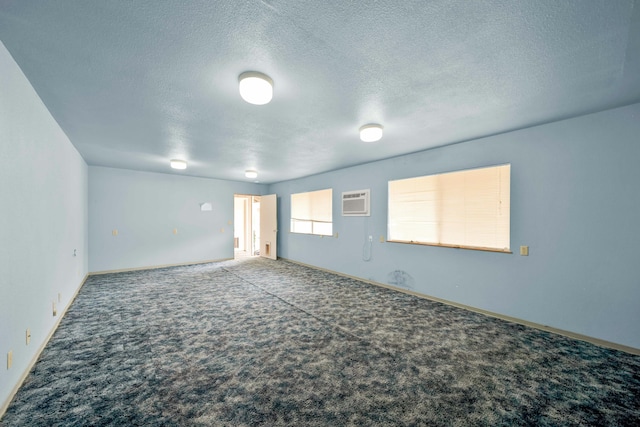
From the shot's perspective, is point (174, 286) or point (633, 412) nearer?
point (633, 412)

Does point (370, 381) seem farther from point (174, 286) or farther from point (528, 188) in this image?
point (174, 286)

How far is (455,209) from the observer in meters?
3.74

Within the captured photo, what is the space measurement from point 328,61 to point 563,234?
3.21 metres

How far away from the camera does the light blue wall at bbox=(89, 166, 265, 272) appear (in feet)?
18.3

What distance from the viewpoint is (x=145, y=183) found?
20.1ft

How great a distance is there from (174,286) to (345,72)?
4767mm

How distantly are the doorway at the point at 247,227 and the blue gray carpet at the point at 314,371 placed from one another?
210 inches

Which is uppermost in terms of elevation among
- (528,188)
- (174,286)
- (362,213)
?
(528,188)

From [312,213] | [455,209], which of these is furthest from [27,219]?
[312,213]

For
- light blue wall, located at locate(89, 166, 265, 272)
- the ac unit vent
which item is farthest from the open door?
the ac unit vent

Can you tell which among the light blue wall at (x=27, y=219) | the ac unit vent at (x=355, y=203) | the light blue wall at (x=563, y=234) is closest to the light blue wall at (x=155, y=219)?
the light blue wall at (x=27, y=219)

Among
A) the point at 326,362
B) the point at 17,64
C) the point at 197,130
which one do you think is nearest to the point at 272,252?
the point at 197,130

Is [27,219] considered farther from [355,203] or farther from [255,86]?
[355,203]

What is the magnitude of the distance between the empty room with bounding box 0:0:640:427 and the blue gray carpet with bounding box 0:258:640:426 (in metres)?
0.02
